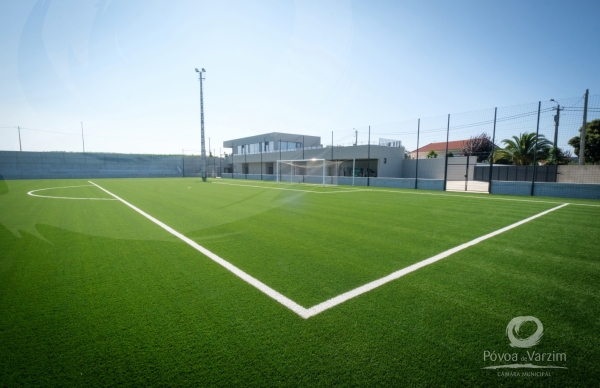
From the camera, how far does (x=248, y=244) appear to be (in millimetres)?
5047

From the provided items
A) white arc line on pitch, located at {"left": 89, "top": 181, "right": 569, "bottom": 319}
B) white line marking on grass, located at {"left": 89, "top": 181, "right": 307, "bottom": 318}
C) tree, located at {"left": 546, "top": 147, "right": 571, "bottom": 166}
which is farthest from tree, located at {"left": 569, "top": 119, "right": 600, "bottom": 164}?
white line marking on grass, located at {"left": 89, "top": 181, "right": 307, "bottom": 318}

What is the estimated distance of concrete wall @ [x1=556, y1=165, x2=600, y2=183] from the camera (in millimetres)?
18797

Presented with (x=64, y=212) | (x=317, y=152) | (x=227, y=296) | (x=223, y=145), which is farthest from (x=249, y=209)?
(x=223, y=145)

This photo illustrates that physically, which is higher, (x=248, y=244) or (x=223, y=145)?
(x=223, y=145)

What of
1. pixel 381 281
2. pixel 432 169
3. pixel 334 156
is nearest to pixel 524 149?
pixel 432 169

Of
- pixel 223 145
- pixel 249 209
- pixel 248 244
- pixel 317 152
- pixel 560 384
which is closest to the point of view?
pixel 560 384

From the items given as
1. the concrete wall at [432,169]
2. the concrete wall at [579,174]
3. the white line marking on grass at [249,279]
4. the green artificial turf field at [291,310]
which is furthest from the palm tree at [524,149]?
the white line marking on grass at [249,279]

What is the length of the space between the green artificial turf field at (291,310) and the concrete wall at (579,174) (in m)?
19.9

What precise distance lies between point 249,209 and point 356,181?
648 inches

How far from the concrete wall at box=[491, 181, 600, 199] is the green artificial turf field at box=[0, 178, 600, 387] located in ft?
34.9

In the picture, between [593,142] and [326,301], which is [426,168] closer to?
[593,142]

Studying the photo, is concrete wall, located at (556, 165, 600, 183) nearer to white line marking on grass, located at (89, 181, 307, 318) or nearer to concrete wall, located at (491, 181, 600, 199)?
concrete wall, located at (491, 181, 600, 199)

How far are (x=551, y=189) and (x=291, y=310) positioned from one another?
16.9 metres

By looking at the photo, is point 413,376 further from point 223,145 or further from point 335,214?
point 223,145
